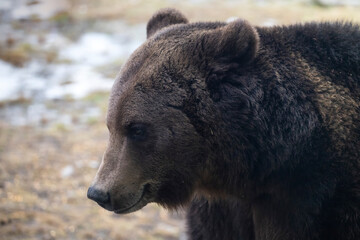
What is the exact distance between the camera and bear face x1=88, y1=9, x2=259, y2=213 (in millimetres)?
3711

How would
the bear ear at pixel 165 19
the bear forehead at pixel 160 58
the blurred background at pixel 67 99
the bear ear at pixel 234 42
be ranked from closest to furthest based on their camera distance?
the bear ear at pixel 234 42 < the bear forehead at pixel 160 58 < the bear ear at pixel 165 19 < the blurred background at pixel 67 99

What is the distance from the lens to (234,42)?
12.2 feet

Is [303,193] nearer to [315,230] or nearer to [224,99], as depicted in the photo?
[315,230]

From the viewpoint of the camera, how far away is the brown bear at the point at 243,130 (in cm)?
370

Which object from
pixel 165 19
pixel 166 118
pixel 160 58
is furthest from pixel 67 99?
pixel 166 118

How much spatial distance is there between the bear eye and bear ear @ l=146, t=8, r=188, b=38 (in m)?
1.11

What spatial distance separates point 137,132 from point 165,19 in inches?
47.9

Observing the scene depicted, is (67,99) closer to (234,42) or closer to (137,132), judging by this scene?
(137,132)

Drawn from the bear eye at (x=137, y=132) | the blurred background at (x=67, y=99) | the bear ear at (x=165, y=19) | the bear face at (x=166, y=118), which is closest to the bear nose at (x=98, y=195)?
the bear face at (x=166, y=118)

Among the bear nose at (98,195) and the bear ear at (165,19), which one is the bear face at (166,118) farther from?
the bear ear at (165,19)

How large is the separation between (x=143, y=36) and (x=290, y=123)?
1153 centimetres

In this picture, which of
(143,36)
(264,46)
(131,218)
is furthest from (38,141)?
(264,46)

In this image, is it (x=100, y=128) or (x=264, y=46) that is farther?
(x=100, y=128)

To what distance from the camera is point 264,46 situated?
396cm
